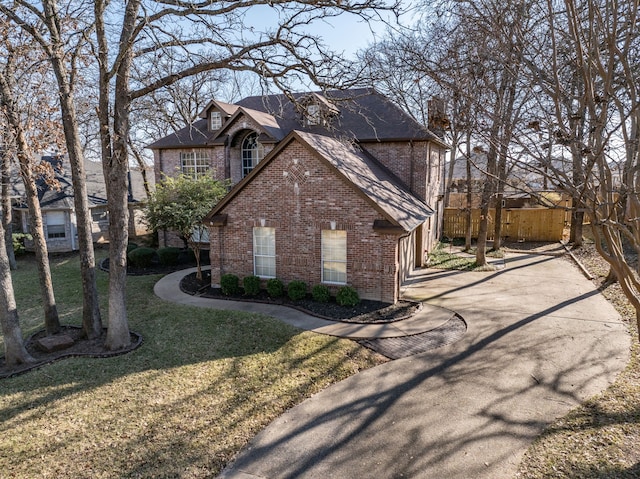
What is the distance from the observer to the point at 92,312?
1078 centimetres

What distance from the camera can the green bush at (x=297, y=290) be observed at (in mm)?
13445

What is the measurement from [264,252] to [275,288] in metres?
1.47

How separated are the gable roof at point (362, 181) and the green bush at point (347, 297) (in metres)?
2.52

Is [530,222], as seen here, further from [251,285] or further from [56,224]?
[56,224]

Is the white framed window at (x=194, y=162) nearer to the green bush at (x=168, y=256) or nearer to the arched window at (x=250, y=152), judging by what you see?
the arched window at (x=250, y=152)

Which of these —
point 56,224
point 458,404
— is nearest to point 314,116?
point 458,404

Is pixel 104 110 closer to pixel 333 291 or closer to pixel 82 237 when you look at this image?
pixel 82 237

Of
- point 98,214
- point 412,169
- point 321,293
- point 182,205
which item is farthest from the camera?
point 98,214

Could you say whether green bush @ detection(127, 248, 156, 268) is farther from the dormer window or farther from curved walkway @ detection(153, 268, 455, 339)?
the dormer window

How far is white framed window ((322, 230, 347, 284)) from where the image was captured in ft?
43.9

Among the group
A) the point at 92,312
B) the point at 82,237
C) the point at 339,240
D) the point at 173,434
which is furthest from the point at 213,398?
the point at 339,240

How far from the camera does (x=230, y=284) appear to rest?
562 inches

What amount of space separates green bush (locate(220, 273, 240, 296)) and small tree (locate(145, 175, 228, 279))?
2.39 meters

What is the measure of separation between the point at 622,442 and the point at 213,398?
22.6 ft
